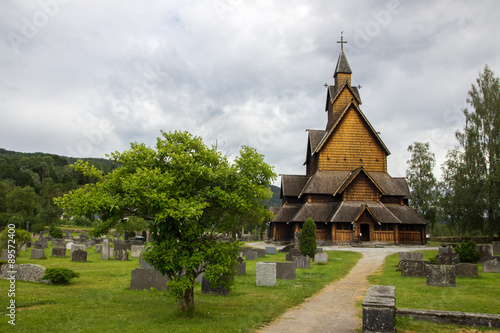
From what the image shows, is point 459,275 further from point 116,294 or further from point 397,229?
point 397,229

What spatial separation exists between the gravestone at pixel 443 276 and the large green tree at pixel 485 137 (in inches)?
1100

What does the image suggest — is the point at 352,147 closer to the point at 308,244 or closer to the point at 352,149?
the point at 352,149

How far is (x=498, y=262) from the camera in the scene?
18.2 m

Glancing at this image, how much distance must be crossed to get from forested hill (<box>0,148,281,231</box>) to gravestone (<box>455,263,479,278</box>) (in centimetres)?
1474

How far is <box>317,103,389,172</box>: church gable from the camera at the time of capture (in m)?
46.7

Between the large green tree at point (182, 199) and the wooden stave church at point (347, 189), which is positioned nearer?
the large green tree at point (182, 199)

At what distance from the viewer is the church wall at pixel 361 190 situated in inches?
1670

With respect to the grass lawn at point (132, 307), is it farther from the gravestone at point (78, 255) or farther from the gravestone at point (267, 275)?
the gravestone at point (78, 255)

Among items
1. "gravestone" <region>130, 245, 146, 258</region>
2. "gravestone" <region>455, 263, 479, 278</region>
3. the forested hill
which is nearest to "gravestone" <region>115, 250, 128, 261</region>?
"gravestone" <region>130, 245, 146, 258</region>

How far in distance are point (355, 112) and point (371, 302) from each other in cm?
4190

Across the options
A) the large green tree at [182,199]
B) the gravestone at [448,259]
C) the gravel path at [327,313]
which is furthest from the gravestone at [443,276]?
the large green tree at [182,199]

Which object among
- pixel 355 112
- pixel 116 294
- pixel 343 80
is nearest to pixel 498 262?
pixel 116 294

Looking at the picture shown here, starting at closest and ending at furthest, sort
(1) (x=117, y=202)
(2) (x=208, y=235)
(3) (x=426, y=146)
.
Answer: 1. (1) (x=117, y=202)
2. (2) (x=208, y=235)
3. (3) (x=426, y=146)

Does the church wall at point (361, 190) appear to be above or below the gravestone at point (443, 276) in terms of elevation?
above
